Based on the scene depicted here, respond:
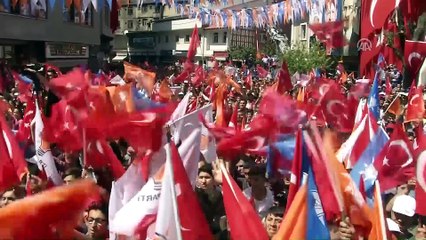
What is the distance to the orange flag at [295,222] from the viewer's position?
14.3 feet

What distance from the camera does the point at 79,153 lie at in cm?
712

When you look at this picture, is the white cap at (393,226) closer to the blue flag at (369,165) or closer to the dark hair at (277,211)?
the blue flag at (369,165)

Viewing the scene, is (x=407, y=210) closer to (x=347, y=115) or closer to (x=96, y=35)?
(x=347, y=115)

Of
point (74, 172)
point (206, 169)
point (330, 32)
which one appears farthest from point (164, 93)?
point (330, 32)

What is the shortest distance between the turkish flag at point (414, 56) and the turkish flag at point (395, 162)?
64.7ft

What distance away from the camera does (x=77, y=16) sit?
33.4 meters

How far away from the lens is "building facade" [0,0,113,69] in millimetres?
25016

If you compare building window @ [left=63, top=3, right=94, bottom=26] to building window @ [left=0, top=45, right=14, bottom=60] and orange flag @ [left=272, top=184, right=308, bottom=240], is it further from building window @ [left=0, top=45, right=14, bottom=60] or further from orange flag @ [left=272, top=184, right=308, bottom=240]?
orange flag @ [left=272, top=184, right=308, bottom=240]

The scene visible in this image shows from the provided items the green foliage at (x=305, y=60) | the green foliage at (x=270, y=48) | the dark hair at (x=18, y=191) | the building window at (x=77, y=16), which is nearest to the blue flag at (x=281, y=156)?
the dark hair at (x=18, y=191)

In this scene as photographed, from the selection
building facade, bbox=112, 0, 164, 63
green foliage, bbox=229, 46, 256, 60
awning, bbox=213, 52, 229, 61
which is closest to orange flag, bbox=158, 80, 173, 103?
green foliage, bbox=229, 46, 256, 60

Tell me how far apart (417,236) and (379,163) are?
45.5 inches

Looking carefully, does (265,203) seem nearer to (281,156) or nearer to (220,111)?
(281,156)

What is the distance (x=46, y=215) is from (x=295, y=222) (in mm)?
1739

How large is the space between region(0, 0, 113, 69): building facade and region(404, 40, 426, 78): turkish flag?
1297 cm
